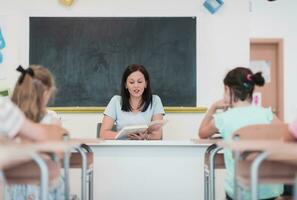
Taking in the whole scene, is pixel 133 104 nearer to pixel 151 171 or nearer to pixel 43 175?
pixel 151 171

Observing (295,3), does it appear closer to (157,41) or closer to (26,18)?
(157,41)

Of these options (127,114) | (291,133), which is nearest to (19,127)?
(291,133)

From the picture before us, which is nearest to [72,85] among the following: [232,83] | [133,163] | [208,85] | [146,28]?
[146,28]

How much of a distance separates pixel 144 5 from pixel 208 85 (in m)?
1.05

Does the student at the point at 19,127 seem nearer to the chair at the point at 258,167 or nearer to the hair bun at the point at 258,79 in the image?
the chair at the point at 258,167

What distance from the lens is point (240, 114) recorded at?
8.04ft

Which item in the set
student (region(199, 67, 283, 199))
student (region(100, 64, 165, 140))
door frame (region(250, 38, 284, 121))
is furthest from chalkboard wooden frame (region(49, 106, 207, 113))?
door frame (region(250, 38, 284, 121))

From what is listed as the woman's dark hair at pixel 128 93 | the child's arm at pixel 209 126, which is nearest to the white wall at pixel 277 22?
the woman's dark hair at pixel 128 93

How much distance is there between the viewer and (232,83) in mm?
2586

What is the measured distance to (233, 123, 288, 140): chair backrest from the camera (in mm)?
2084

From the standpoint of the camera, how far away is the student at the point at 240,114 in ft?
7.93

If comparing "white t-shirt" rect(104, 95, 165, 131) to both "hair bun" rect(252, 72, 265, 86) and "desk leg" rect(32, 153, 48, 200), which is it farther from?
"desk leg" rect(32, 153, 48, 200)

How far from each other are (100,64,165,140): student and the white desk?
577mm

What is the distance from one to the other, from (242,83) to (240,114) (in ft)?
0.69
